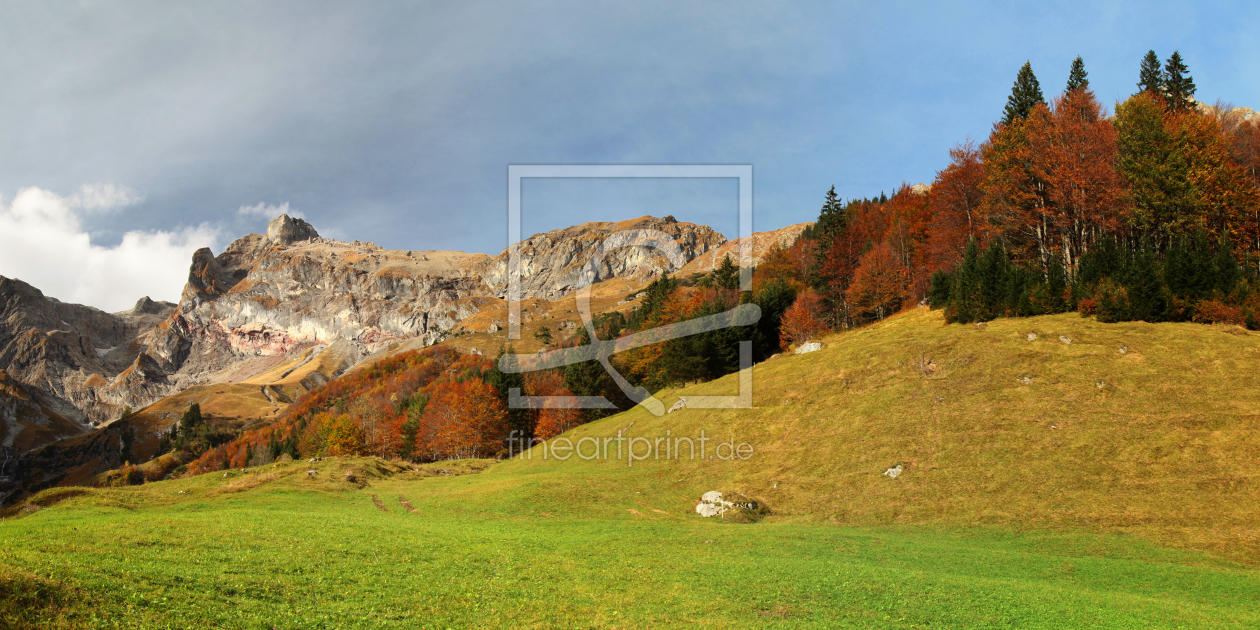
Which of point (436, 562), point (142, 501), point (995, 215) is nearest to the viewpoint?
point (436, 562)

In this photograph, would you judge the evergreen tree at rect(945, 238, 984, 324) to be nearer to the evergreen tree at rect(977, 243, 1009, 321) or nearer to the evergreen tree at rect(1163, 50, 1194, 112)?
the evergreen tree at rect(977, 243, 1009, 321)

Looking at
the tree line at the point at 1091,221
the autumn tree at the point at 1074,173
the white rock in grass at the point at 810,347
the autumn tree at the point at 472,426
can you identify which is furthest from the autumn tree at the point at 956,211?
the autumn tree at the point at 472,426

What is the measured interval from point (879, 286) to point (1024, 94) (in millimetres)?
35086

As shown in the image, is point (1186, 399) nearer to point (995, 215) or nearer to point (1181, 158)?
point (1181, 158)

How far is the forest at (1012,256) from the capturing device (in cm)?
5641

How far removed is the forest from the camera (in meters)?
56.4

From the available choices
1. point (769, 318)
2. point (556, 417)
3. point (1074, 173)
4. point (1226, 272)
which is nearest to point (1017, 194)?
point (1074, 173)

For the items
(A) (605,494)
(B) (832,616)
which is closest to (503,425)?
(A) (605,494)

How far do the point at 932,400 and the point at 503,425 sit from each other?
6356 centimetres

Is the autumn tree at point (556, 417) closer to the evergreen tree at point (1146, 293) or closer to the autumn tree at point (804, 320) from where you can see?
the autumn tree at point (804, 320)

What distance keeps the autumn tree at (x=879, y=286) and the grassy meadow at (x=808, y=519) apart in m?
17.4

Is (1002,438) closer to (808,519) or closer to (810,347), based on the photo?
(808,519)

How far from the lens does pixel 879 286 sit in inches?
3492

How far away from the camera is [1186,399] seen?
41.2m
